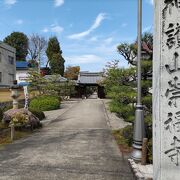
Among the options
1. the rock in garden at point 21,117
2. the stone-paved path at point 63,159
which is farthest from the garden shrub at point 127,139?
the rock in garden at point 21,117

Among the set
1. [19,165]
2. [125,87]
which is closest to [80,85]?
[125,87]

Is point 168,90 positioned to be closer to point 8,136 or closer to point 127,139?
point 127,139

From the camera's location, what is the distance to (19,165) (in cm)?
769

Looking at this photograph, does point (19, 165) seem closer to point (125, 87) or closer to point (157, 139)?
point (157, 139)

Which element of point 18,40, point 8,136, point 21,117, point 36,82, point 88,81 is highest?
point 18,40

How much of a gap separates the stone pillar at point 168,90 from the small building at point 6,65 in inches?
1381

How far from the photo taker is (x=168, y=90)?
203 inches

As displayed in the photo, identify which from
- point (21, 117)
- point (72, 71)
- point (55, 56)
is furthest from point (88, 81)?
point (21, 117)

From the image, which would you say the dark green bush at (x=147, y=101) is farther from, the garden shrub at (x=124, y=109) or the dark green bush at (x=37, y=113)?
the dark green bush at (x=37, y=113)

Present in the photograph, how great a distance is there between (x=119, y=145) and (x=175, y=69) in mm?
5973

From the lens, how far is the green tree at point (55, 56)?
6397 centimetres

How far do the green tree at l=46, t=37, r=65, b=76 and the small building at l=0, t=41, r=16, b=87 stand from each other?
19.8m

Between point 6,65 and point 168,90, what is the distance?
1515 inches

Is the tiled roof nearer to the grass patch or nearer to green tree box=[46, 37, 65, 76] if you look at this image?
green tree box=[46, 37, 65, 76]
